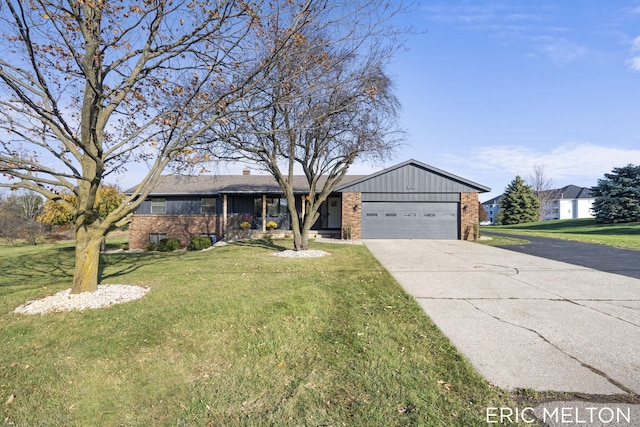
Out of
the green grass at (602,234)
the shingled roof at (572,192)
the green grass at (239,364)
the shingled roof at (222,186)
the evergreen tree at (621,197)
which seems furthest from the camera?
the shingled roof at (572,192)

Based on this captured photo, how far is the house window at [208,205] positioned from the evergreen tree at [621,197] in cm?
3569

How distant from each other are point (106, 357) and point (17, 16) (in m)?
4.62

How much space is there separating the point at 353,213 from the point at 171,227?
10.9 meters

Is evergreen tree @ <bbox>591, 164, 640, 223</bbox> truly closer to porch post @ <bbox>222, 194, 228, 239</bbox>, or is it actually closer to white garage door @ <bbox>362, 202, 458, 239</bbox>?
white garage door @ <bbox>362, 202, 458, 239</bbox>

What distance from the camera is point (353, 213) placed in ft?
62.7

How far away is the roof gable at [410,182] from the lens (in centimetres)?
1911

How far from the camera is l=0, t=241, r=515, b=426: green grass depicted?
8.64 feet

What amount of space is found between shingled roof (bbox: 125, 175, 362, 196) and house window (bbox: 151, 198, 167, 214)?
615mm

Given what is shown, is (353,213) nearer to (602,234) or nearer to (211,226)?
(211,226)

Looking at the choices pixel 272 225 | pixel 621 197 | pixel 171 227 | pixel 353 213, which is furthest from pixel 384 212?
pixel 621 197

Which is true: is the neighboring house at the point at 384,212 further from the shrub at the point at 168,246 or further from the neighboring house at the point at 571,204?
the neighboring house at the point at 571,204

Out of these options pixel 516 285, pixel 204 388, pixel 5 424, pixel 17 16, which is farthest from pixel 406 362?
pixel 17 16

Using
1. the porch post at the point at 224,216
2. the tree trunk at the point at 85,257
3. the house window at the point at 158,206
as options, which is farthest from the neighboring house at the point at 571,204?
the tree trunk at the point at 85,257

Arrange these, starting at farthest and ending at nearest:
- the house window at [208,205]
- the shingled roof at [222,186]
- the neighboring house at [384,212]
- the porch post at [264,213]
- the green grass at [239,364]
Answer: the house window at [208,205]
the shingled roof at [222,186]
the porch post at [264,213]
the neighboring house at [384,212]
the green grass at [239,364]
